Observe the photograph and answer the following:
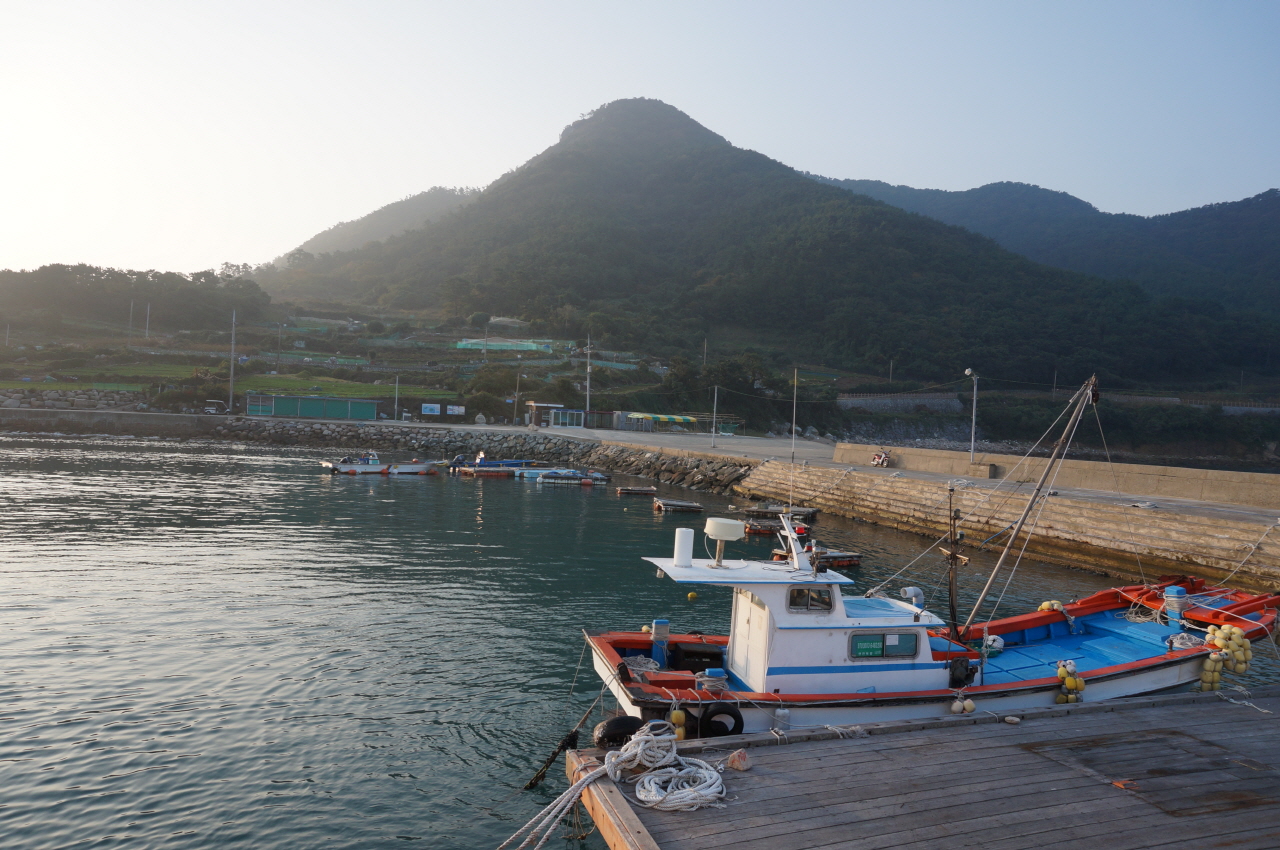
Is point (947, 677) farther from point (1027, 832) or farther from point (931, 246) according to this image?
point (931, 246)

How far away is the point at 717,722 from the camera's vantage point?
943 centimetres

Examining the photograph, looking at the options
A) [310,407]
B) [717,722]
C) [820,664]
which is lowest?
[717,722]

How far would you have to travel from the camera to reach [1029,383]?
127062mm

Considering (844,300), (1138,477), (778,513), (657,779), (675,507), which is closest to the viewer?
(657,779)

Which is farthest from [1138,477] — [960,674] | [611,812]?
[611,812]

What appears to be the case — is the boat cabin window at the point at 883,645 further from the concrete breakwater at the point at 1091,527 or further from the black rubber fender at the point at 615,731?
the concrete breakwater at the point at 1091,527

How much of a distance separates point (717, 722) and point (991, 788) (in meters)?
3.29

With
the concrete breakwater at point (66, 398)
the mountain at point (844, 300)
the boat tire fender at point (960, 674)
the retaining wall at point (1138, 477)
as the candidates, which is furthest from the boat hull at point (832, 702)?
the mountain at point (844, 300)

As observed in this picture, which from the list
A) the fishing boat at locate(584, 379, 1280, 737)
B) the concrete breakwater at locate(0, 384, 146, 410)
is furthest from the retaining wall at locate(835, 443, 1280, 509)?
the concrete breakwater at locate(0, 384, 146, 410)

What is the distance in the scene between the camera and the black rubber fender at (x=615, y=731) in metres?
8.46

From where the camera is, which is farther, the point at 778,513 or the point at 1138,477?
the point at 778,513

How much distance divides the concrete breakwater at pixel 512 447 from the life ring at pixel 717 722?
36.9m

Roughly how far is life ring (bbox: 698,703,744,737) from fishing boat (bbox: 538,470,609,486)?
3768 centimetres

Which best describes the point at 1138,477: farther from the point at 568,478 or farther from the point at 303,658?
the point at 303,658
